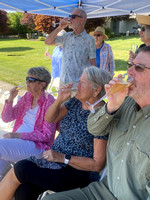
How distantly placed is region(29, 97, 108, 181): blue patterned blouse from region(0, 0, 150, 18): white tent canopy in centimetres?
389

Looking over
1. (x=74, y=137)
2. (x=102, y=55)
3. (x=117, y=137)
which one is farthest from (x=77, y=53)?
(x=117, y=137)

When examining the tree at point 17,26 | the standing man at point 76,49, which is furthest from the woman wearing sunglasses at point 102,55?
the tree at point 17,26

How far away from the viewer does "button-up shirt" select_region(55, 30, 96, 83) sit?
386 cm

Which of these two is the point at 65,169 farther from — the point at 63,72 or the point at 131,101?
the point at 63,72

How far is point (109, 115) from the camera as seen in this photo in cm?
162

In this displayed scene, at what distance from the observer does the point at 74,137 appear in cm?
209

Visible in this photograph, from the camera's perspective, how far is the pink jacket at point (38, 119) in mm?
2479

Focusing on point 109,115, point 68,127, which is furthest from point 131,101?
point 68,127

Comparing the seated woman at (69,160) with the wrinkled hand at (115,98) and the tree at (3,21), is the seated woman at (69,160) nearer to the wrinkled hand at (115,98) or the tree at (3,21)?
the wrinkled hand at (115,98)

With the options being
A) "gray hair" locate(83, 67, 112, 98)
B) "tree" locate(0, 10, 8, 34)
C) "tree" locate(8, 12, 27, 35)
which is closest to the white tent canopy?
"gray hair" locate(83, 67, 112, 98)

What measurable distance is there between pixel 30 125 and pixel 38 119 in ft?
0.81

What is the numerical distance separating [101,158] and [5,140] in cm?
110

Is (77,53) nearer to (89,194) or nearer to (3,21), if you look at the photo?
(89,194)

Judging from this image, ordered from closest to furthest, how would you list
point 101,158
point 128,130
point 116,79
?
1. point 116,79
2. point 128,130
3. point 101,158
